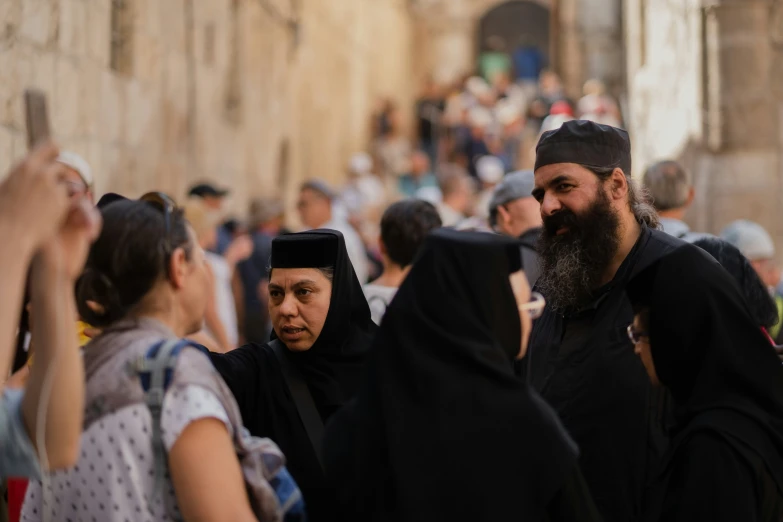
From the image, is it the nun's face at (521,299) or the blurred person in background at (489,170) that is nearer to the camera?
the nun's face at (521,299)

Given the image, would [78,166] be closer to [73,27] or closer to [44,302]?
[44,302]

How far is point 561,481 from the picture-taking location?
2.90 meters

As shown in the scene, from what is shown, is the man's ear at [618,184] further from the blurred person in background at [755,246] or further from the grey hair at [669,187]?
the blurred person in background at [755,246]

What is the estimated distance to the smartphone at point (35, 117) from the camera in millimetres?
7250

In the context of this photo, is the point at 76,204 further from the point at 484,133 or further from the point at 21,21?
the point at 484,133

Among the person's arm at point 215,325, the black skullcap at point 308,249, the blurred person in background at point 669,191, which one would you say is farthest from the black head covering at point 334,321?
the person's arm at point 215,325

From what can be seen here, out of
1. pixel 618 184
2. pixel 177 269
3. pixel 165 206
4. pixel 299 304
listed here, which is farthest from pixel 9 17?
pixel 177 269

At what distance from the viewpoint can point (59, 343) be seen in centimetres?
249

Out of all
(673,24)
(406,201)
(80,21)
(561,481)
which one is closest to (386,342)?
(561,481)

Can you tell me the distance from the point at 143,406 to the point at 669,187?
398cm

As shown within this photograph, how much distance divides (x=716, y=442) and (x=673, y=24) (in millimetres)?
8476

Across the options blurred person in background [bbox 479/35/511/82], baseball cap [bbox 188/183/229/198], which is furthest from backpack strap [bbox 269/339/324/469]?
blurred person in background [bbox 479/35/511/82]

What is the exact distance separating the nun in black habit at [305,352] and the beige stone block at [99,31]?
16.9 feet

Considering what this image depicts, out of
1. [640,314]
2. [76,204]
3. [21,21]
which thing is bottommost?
[640,314]
